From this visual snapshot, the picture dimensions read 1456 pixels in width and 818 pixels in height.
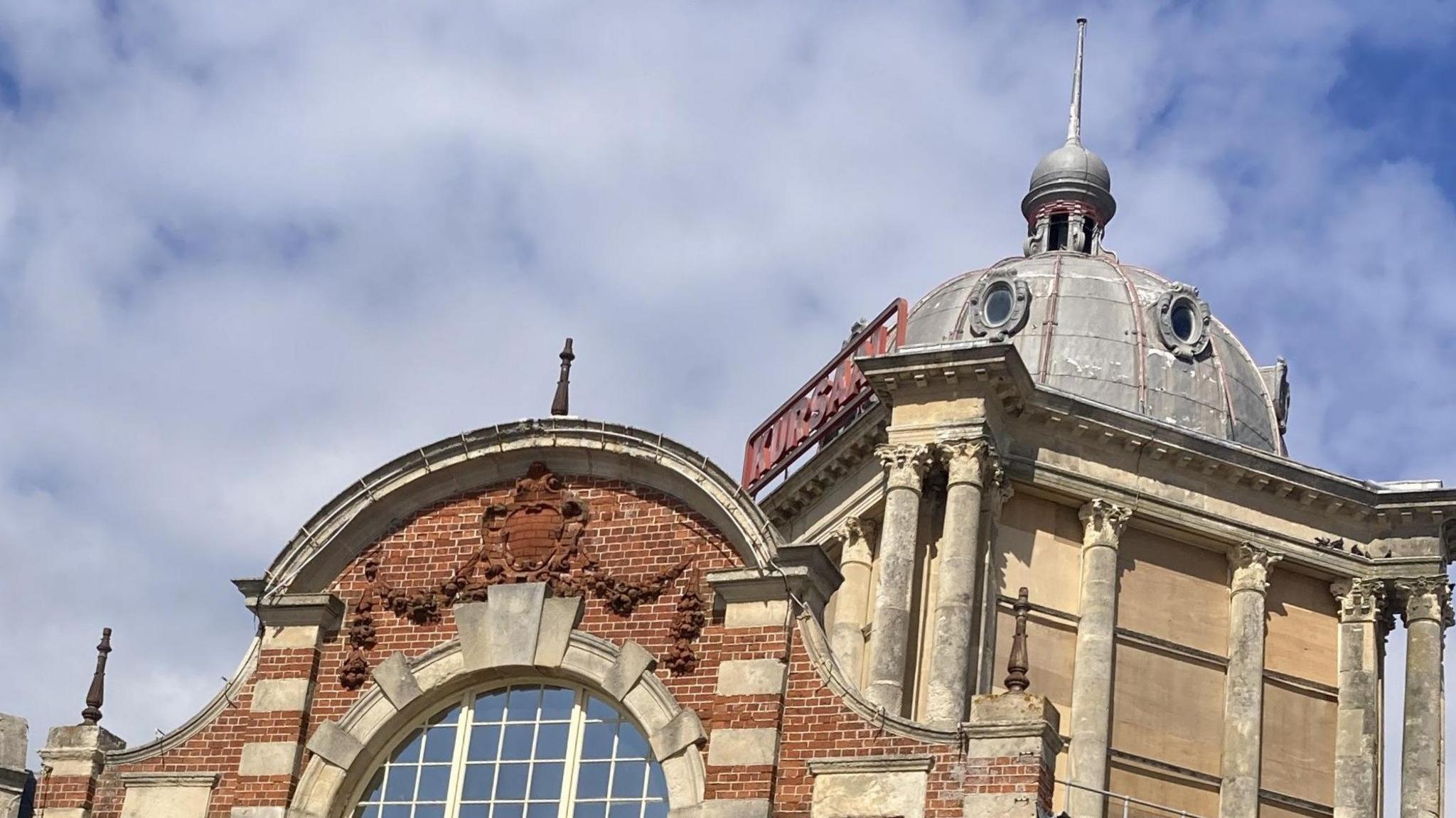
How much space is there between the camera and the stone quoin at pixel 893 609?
23078 mm

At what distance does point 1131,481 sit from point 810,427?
18.0 ft

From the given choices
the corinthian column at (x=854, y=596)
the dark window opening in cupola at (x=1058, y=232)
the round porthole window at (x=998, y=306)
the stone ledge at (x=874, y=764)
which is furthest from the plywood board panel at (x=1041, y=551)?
the stone ledge at (x=874, y=764)

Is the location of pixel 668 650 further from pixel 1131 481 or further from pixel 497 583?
pixel 1131 481

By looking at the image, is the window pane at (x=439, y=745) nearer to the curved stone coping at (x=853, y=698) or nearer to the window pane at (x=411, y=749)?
the window pane at (x=411, y=749)

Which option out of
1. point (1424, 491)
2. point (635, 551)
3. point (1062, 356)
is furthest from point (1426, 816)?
point (635, 551)

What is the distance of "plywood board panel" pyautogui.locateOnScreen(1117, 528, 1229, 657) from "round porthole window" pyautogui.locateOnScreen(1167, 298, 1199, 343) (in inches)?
210

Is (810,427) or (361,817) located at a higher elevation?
(810,427)

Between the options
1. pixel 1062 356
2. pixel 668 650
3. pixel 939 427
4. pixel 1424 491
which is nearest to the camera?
pixel 668 650

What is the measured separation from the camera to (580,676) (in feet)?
77.3

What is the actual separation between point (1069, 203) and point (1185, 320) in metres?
5.08

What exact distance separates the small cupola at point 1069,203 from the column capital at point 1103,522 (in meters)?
9.44

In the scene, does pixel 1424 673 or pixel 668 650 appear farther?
pixel 1424 673

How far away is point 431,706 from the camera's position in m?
24.0

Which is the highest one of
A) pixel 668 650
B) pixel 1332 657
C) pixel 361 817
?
pixel 1332 657
